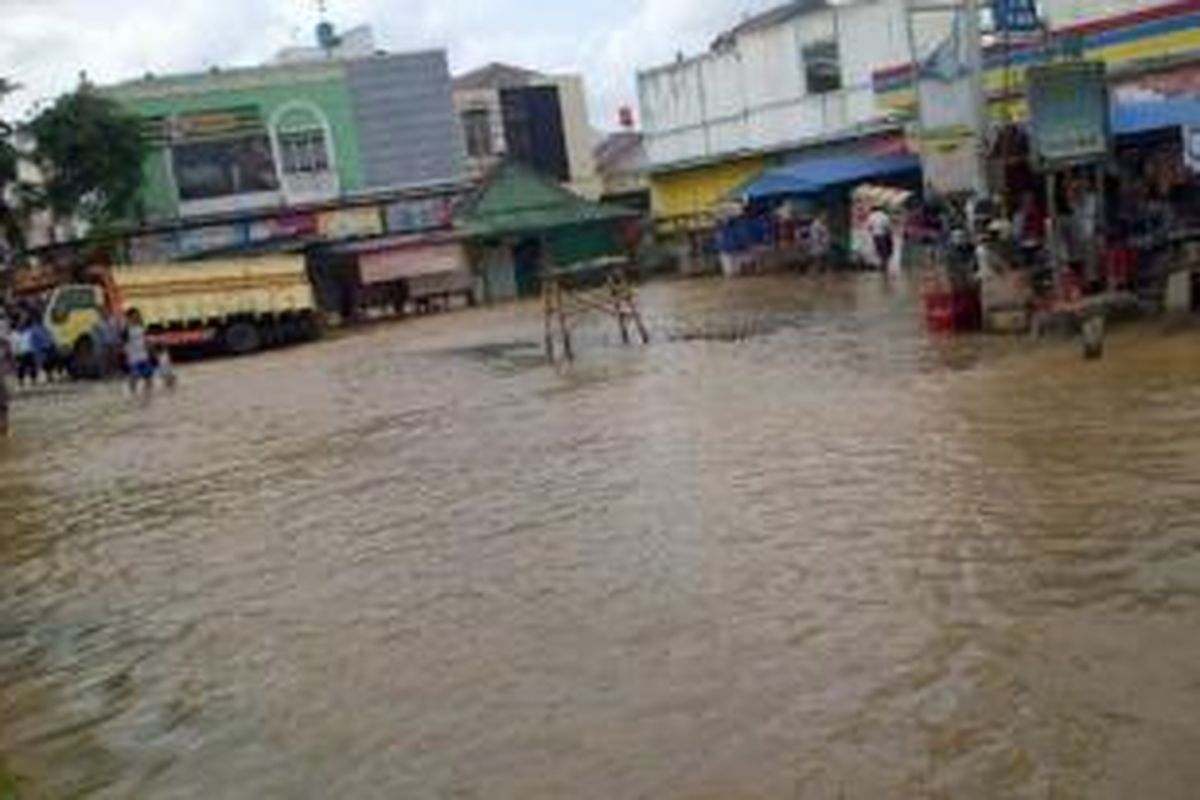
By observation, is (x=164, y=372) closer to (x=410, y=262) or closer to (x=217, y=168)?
(x=410, y=262)

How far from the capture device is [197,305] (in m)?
36.2

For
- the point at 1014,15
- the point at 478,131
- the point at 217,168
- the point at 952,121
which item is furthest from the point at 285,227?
the point at 952,121

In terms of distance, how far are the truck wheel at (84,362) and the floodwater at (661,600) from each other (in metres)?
17.1

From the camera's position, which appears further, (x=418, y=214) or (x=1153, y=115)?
(x=418, y=214)

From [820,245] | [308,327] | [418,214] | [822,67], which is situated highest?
[822,67]

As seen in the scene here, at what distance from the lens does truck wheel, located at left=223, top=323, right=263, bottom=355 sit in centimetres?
3719

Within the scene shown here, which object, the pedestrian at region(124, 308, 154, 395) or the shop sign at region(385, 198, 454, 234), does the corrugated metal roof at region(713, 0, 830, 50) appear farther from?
the pedestrian at region(124, 308, 154, 395)

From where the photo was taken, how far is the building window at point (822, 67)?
→ 140ft

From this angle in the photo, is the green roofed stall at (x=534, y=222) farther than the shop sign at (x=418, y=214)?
No

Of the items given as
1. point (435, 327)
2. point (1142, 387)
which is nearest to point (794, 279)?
point (435, 327)

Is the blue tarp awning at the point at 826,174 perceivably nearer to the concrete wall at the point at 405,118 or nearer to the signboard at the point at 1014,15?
the concrete wall at the point at 405,118

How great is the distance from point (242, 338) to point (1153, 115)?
20.7 m

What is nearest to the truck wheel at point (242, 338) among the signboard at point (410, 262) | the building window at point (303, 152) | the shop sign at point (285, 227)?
the signboard at point (410, 262)

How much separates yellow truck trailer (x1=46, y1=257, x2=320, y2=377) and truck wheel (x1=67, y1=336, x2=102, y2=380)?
2 cm
